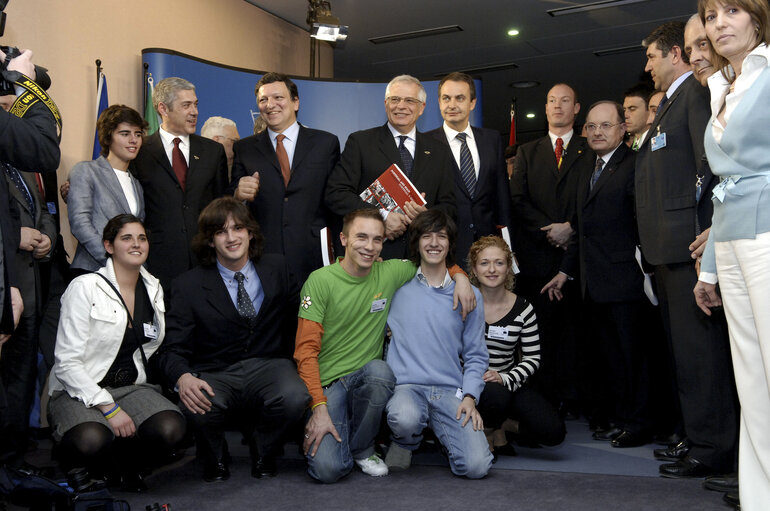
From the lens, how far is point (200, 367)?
306 centimetres

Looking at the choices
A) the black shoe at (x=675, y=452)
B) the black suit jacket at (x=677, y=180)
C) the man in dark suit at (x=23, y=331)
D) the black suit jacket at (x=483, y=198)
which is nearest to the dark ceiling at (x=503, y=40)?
the black suit jacket at (x=483, y=198)

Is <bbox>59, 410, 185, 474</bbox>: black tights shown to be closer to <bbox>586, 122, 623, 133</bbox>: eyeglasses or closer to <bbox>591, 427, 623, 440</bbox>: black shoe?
<bbox>591, 427, 623, 440</bbox>: black shoe

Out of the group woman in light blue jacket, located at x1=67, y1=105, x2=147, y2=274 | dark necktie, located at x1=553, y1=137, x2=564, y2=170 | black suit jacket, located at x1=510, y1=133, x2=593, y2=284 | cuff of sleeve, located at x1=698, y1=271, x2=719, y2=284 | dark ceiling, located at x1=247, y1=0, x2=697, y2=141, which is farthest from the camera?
dark ceiling, located at x1=247, y1=0, x2=697, y2=141

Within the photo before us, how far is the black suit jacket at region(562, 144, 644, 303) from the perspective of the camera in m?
3.53

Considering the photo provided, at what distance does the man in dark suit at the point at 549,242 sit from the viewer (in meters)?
4.06

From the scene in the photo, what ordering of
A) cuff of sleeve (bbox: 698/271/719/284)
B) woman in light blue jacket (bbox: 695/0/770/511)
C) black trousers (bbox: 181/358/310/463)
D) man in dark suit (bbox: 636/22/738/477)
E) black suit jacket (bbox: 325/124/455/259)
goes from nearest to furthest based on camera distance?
1. woman in light blue jacket (bbox: 695/0/770/511)
2. cuff of sleeve (bbox: 698/271/719/284)
3. man in dark suit (bbox: 636/22/738/477)
4. black trousers (bbox: 181/358/310/463)
5. black suit jacket (bbox: 325/124/455/259)

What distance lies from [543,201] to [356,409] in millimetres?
1782

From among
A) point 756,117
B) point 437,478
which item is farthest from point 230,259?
point 756,117

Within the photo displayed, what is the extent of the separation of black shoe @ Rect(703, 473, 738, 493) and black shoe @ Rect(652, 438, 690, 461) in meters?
0.36

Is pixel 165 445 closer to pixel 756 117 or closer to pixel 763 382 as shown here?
pixel 763 382

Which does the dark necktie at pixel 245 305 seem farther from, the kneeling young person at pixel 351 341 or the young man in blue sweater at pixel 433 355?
the young man in blue sweater at pixel 433 355

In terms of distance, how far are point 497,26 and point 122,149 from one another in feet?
15.6

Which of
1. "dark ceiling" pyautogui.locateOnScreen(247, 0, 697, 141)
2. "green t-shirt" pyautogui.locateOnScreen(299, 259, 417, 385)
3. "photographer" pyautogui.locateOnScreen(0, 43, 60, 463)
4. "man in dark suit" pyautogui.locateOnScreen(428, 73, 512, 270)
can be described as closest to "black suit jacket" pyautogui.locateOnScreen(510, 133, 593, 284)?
"man in dark suit" pyautogui.locateOnScreen(428, 73, 512, 270)

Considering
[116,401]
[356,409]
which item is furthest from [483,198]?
[116,401]
